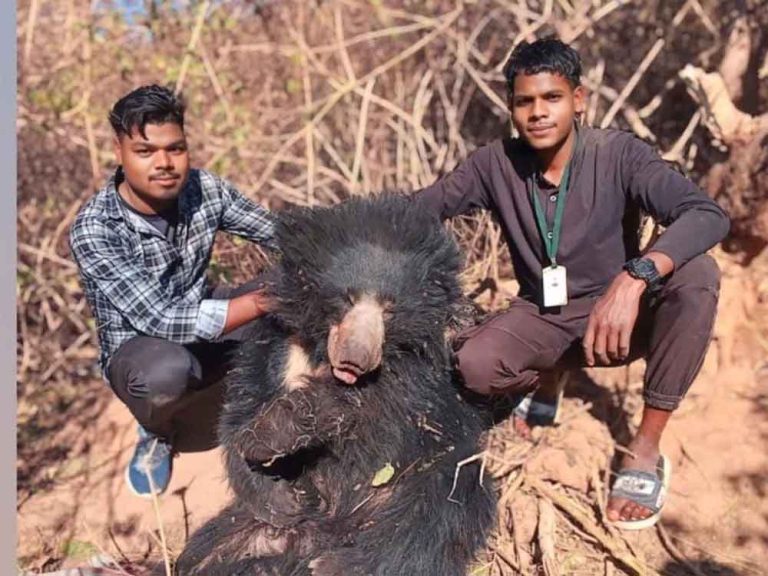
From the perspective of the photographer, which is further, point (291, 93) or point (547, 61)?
point (291, 93)

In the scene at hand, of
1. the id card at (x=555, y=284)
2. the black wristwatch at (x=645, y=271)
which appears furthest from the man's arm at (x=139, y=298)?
the black wristwatch at (x=645, y=271)

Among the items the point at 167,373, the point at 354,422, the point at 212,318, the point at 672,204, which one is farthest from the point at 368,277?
the point at 167,373

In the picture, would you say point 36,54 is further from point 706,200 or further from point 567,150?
point 706,200

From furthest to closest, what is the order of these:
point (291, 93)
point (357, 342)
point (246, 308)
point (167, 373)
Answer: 1. point (291, 93)
2. point (167, 373)
3. point (246, 308)
4. point (357, 342)

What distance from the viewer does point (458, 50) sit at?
247 inches

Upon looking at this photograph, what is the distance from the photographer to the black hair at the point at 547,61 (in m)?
3.40

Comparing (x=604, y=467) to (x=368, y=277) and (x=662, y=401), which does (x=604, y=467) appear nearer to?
(x=662, y=401)

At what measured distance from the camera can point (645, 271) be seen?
119 inches

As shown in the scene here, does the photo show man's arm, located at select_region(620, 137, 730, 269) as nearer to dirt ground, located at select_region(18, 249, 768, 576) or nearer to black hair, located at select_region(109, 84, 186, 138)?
dirt ground, located at select_region(18, 249, 768, 576)

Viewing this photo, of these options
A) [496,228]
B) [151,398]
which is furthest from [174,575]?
[496,228]

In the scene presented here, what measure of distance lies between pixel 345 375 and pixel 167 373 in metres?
1.18

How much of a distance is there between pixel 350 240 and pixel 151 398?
1.28 meters

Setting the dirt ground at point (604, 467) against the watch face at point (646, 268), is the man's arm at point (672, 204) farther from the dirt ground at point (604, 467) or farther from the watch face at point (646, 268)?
the dirt ground at point (604, 467)

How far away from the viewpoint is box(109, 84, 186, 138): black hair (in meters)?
3.69
